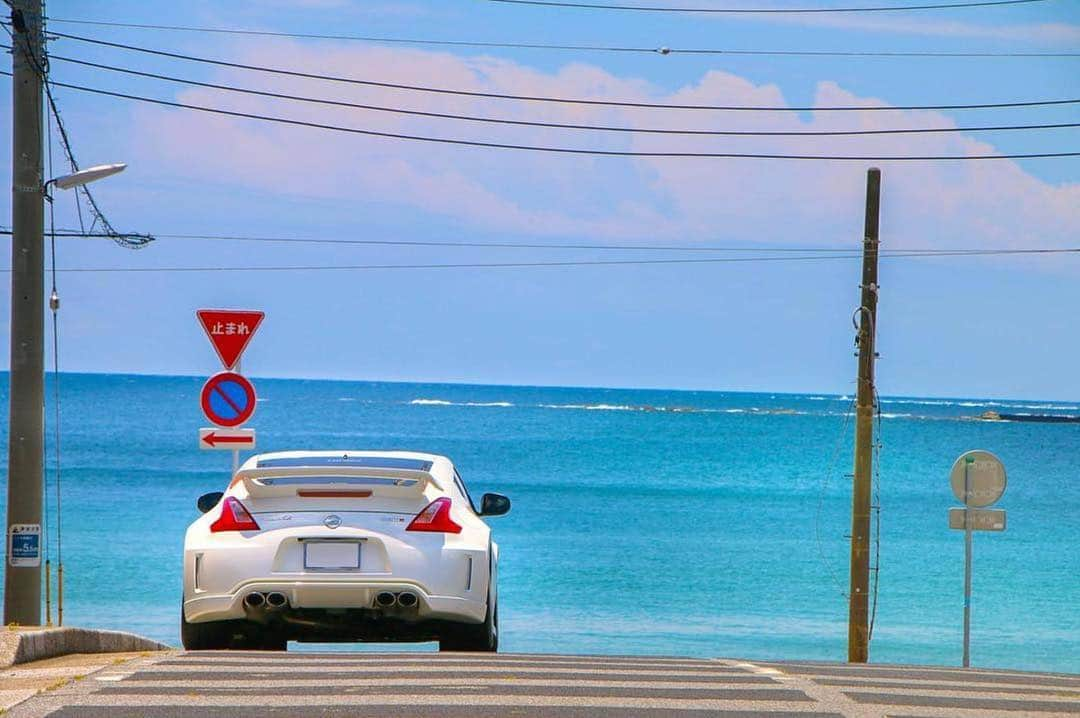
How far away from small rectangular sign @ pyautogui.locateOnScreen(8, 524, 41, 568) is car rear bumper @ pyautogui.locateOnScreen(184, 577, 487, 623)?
13.9 feet

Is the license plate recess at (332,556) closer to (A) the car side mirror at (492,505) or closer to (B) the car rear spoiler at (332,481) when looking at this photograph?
(B) the car rear spoiler at (332,481)

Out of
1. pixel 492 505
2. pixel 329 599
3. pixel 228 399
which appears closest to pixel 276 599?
pixel 329 599

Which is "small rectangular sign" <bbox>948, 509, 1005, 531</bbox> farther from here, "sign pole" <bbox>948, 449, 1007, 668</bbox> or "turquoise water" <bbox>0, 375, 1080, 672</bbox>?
"turquoise water" <bbox>0, 375, 1080, 672</bbox>

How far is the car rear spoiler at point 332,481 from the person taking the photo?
11.6 metres

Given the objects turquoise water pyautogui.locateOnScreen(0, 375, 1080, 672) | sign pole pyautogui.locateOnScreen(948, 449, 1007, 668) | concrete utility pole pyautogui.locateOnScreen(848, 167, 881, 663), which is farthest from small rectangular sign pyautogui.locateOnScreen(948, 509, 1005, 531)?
turquoise water pyautogui.locateOnScreen(0, 375, 1080, 672)

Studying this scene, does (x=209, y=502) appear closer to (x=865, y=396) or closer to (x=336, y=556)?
(x=336, y=556)

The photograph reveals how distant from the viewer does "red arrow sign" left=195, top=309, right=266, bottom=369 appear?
55.3 feet

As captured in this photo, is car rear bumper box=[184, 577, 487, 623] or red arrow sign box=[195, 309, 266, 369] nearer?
car rear bumper box=[184, 577, 487, 623]

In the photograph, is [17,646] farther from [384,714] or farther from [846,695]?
[846,695]

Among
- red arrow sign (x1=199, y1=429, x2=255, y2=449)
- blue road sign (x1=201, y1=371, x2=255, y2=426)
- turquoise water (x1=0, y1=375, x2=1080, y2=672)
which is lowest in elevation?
turquoise water (x1=0, y1=375, x2=1080, y2=672)

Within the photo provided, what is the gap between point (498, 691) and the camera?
8758 millimetres

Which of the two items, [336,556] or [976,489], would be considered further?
[976,489]

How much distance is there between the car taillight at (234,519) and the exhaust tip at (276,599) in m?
0.45

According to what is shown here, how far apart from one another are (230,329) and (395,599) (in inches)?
242
